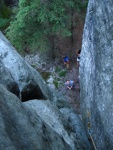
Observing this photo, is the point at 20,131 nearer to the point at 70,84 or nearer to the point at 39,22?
the point at 39,22

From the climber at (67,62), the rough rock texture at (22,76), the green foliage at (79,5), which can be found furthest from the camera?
the climber at (67,62)

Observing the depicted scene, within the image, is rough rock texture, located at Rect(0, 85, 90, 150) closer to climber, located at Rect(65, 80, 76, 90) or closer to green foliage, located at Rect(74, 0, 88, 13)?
climber, located at Rect(65, 80, 76, 90)

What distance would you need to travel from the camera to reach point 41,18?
47.6 feet

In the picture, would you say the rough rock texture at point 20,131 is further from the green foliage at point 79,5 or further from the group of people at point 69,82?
the green foliage at point 79,5

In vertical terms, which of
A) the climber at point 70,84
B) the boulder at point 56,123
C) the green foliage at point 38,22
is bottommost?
the climber at point 70,84

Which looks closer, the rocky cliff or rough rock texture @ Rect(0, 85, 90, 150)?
rough rock texture @ Rect(0, 85, 90, 150)

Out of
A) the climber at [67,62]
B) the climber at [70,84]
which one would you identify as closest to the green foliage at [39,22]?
the climber at [67,62]

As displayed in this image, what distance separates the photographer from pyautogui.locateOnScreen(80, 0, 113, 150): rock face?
8430mm

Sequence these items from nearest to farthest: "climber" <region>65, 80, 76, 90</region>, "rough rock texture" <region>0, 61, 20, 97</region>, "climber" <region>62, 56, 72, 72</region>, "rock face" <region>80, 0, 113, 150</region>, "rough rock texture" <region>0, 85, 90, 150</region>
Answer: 1. "rough rock texture" <region>0, 85, 90, 150</region>
2. "rock face" <region>80, 0, 113, 150</region>
3. "rough rock texture" <region>0, 61, 20, 97</region>
4. "climber" <region>65, 80, 76, 90</region>
5. "climber" <region>62, 56, 72, 72</region>

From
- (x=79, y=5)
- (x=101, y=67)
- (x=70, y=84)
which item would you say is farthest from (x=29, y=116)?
(x=79, y=5)

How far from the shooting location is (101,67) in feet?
28.4

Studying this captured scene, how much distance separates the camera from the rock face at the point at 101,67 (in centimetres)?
843

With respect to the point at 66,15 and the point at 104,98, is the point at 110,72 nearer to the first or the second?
the point at 104,98

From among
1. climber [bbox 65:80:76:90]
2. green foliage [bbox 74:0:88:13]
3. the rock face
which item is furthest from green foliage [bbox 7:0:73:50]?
the rock face
